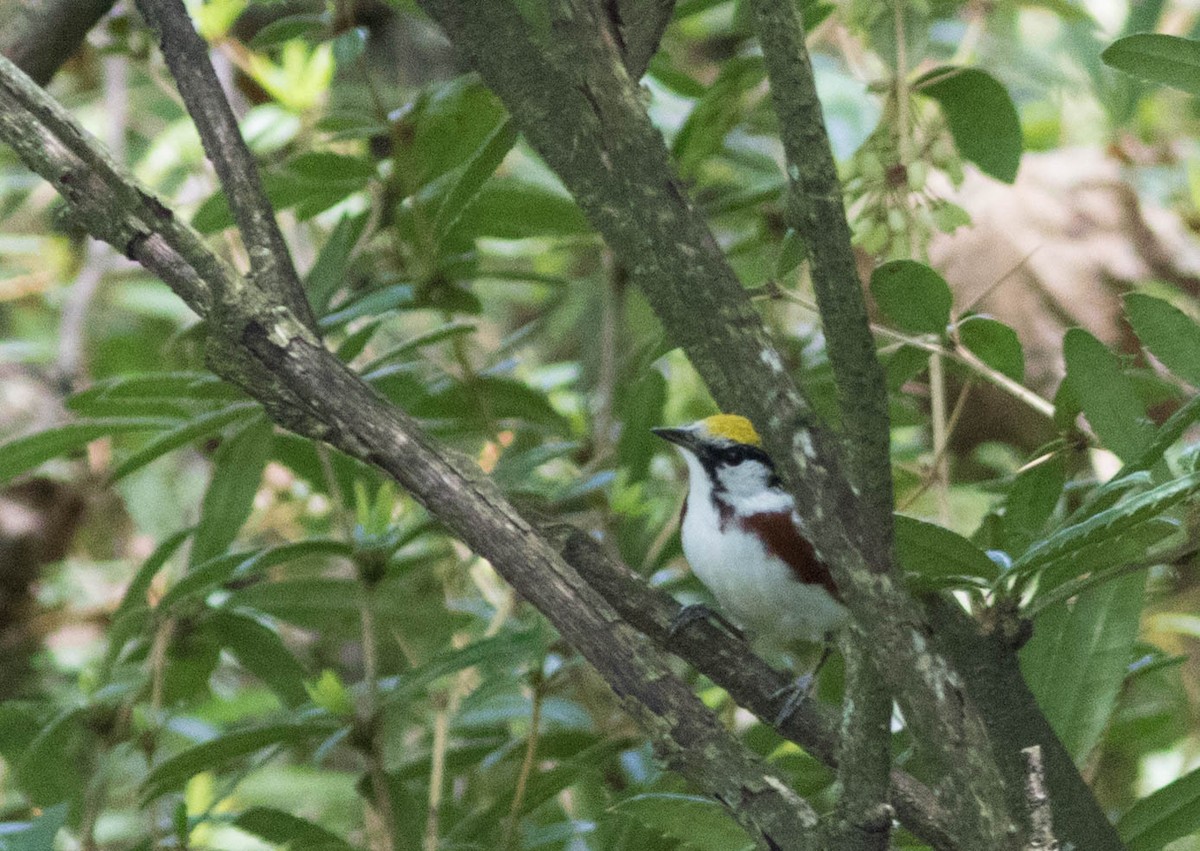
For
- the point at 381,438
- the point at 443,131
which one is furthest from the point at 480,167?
the point at 381,438

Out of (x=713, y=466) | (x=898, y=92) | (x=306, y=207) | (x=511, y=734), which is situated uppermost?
(x=306, y=207)

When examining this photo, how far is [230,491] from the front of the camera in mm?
A: 1507

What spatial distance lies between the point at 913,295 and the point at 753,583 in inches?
26.8

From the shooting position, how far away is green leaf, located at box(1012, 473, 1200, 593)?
82cm

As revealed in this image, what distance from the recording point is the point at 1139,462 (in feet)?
2.97

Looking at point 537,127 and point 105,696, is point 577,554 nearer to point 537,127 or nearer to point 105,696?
point 537,127

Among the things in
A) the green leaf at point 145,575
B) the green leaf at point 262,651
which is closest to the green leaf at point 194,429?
the green leaf at point 145,575

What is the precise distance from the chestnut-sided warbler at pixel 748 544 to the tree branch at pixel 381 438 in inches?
32.0

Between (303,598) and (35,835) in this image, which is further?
(303,598)

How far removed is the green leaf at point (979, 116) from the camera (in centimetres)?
140

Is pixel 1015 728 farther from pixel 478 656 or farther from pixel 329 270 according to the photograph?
pixel 329 270

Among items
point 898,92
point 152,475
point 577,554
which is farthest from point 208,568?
point 152,475

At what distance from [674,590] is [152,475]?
96 centimetres

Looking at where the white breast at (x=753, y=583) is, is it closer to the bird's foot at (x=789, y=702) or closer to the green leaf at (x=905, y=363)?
the green leaf at (x=905, y=363)
